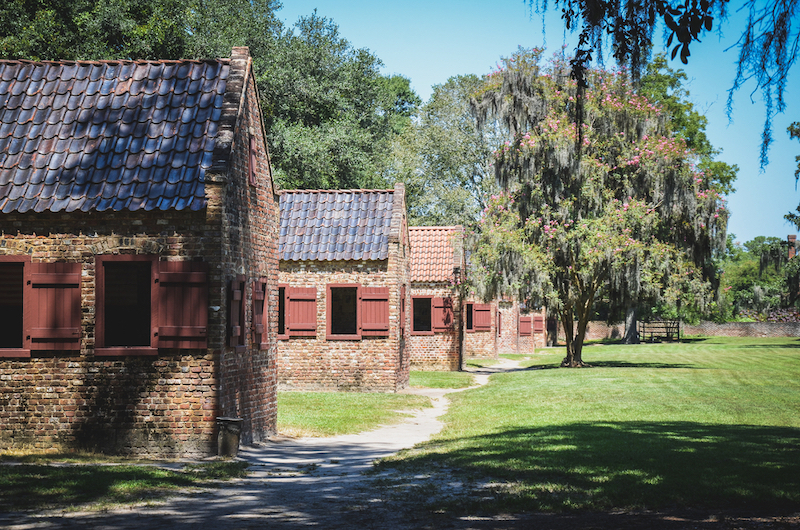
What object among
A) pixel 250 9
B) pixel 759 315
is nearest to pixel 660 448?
pixel 250 9

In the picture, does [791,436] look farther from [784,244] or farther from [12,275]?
[784,244]

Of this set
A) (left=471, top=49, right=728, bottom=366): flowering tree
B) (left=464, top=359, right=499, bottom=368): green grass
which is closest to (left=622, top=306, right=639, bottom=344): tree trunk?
(left=464, top=359, right=499, bottom=368): green grass

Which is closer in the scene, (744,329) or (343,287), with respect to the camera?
(343,287)

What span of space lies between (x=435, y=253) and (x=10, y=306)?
17669 mm

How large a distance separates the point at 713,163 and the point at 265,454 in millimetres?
45610

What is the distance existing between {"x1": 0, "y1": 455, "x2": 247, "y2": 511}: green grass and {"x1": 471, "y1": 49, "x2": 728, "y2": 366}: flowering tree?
1979 centimetres

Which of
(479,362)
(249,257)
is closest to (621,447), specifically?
(249,257)

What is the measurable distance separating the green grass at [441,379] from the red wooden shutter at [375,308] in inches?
136

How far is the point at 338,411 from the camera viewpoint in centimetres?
1762

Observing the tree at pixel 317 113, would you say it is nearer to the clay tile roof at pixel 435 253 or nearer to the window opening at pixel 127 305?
the clay tile roof at pixel 435 253

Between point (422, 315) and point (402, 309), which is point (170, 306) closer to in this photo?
point (402, 309)

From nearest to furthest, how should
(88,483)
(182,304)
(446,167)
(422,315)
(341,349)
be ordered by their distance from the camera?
(88,483)
(182,304)
(341,349)
(422,315)
(446,167)

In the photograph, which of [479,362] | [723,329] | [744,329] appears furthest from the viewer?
[723,329]

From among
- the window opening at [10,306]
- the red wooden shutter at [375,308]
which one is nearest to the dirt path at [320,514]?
the window opening at [10,306]
